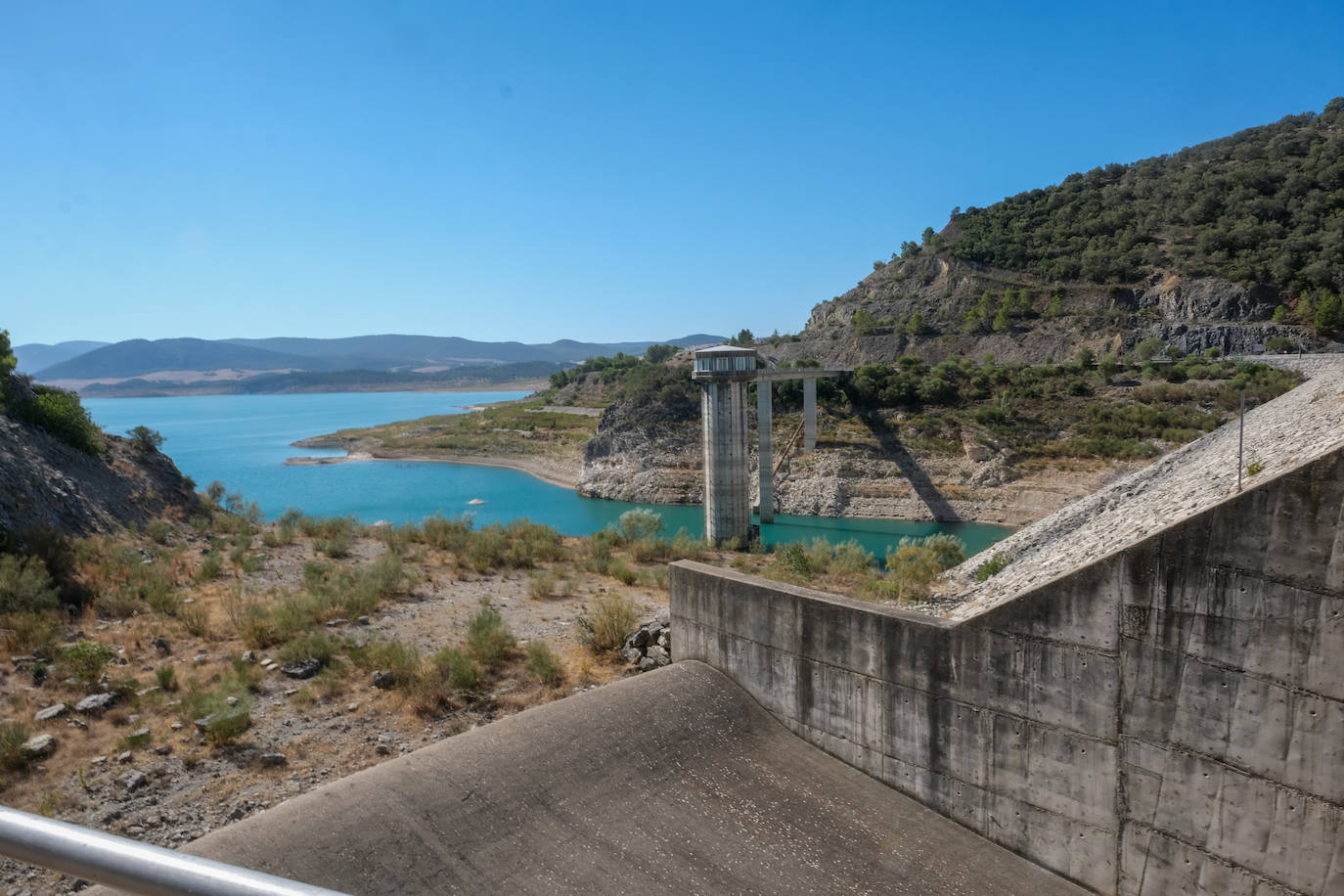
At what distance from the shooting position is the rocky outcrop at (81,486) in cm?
1620

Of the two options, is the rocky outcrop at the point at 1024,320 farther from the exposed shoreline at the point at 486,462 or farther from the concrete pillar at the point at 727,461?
the concrete pillar at the point at 727,461

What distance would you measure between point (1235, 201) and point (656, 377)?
1746 inches

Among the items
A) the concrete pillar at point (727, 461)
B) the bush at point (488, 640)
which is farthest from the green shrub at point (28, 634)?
the concrete pillar at point (727, 461)

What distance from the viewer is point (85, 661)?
33.7ft

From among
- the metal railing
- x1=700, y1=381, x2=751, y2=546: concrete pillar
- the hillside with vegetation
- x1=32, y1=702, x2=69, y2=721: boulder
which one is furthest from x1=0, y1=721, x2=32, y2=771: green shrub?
the hillside with vegetation

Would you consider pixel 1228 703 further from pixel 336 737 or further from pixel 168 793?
pixel 168 793

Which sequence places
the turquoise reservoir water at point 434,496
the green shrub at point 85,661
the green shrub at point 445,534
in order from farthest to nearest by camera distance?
the turquoise reservoir water at point 434,496 < the green shrub at point 445,534 < the green shrub at point 85,661

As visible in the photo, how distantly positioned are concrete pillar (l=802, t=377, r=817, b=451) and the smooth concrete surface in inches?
1337

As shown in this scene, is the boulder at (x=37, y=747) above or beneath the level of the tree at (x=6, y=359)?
beneath

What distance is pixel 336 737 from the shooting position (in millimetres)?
9203

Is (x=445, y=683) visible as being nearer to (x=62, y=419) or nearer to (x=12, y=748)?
(x=12, y=748)

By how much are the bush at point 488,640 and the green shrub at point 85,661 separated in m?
4.79

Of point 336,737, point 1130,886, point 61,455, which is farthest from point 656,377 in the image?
point 1130,886

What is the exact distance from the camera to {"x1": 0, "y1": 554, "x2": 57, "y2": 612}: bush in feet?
39.9
